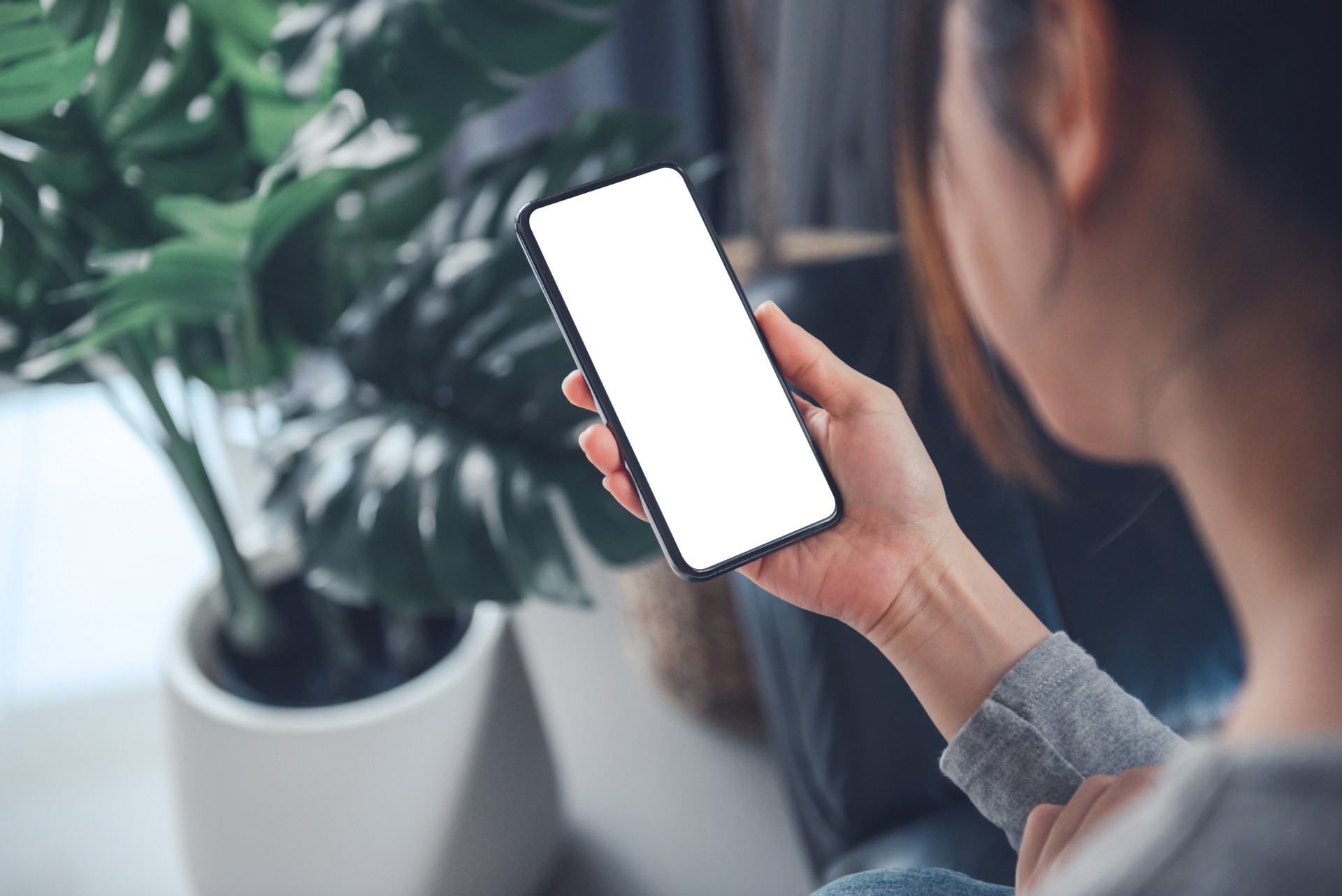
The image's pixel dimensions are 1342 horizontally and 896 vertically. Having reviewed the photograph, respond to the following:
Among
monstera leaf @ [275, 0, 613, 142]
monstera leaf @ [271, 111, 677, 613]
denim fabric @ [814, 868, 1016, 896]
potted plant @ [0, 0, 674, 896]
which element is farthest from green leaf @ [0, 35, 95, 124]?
denim fabric @ [814, 868, 1016, 896]

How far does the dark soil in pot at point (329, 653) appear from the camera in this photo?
2.21 ft

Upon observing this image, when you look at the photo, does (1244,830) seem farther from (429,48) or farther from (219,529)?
(219,529)

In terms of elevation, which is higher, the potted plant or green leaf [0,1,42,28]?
green leaf [0,1,42,28]

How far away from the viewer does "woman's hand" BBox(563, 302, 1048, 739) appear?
312 mm

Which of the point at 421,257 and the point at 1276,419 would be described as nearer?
the point at 1276,419

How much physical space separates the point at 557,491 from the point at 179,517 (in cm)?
89

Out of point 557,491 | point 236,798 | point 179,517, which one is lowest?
point 179,517

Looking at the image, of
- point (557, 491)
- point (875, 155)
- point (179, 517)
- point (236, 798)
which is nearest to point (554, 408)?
point (557, 491)

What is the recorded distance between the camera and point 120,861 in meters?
0.82

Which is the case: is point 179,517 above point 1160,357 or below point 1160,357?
below

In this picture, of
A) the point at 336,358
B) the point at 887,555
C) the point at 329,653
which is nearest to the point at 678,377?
the point at 887,555

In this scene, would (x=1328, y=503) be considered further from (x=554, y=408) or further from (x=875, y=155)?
(x=875, y=155)

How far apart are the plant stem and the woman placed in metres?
0.49

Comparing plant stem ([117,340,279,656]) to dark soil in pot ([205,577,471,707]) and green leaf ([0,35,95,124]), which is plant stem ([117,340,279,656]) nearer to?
dark soil in pot ([205,577,471,707])
